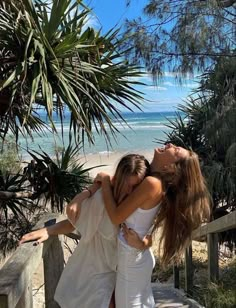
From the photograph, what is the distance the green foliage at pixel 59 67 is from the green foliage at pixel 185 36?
1.10 meters

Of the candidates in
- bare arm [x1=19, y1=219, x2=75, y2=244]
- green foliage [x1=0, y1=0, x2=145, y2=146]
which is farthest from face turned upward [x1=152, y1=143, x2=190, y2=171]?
green foliage [x1=0, y1=0, x2=145, y2=146]

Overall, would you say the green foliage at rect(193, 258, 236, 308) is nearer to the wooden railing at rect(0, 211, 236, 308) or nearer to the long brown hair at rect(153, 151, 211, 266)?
the wooden railing at rect(0, 211, 236, 308)

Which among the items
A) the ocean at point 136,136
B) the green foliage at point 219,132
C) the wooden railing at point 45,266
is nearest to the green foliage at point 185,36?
the green foliage at point 219,132

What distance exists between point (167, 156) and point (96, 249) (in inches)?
19.1

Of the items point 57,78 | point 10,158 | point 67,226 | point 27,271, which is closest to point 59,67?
point 57,78

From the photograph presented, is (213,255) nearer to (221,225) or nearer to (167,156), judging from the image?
(221,225)

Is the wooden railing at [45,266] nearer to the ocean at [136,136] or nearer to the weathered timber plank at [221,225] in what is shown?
the weathered timber plank at [221,225]

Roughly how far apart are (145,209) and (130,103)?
131 inches

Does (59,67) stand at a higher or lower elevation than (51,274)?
higher

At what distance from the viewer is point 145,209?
1894 mm

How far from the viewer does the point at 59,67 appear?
14.2 feet

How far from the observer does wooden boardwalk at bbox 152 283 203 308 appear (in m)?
3.59

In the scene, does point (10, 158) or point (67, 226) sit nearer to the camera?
point (67, 226)

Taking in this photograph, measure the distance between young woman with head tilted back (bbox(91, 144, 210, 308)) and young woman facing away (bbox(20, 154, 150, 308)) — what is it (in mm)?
38
